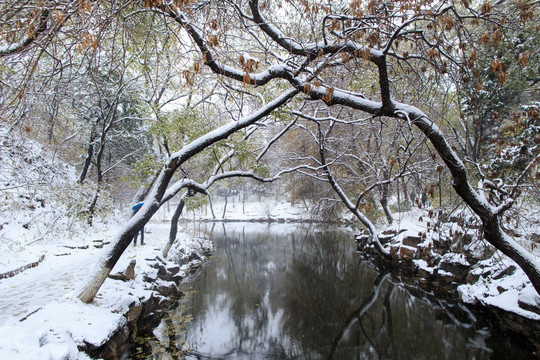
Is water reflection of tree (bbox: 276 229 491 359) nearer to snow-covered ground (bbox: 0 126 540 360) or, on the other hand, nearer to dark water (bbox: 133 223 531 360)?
dark water (bbox: 133 223 531 360)

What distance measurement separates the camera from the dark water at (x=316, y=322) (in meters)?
5.73

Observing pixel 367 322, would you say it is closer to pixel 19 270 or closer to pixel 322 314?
pixel 322 314

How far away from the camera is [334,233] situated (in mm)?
21359

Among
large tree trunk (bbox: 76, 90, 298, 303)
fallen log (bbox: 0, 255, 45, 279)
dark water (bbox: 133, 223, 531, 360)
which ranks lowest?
dark water (bbox: 133, 223, 531, 360)

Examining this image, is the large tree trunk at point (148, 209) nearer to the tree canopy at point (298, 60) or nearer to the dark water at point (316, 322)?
the tree canopy at point (298, 60)

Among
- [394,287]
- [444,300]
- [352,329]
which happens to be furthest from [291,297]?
[444,300]

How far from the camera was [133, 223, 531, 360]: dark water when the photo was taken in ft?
18.8

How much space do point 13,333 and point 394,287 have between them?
9.61 m

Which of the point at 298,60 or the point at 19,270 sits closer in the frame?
the point at 298,60

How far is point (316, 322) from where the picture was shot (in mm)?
7090

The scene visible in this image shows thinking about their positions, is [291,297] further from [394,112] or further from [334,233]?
[334,233]

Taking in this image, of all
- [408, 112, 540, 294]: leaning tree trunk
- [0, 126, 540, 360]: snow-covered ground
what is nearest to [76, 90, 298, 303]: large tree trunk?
[0, 126, 540, 360]: snow-covered ground

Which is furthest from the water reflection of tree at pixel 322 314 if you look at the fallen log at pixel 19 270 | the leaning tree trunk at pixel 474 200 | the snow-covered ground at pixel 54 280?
the fallen log at pixel 19 270

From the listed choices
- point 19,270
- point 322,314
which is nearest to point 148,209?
point 19,270
